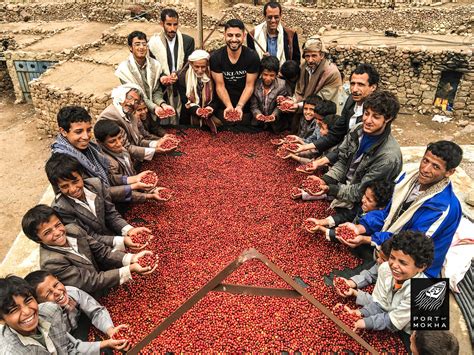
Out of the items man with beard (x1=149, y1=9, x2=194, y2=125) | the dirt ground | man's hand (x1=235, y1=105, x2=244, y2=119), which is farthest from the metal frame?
the dirt ground

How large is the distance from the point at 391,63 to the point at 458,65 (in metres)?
1.72

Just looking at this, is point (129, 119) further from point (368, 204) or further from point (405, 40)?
point (405, 40)

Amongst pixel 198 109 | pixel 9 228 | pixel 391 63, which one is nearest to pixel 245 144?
pixel 198 109

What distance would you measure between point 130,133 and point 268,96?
175 cm

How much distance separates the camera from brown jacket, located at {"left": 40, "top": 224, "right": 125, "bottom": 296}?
2.45 m

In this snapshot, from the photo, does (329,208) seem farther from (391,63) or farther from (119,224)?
(391,63)

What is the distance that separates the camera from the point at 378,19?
1453 cm

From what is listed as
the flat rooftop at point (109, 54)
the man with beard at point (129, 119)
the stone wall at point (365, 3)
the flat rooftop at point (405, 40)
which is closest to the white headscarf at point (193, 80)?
the man with beard at point (129, 119)

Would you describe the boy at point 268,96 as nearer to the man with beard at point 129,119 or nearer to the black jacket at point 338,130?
the black jacket at point 338,130

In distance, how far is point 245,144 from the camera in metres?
4.55

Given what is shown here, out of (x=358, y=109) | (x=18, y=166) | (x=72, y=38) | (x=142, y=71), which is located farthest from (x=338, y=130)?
(x=72, y=38)

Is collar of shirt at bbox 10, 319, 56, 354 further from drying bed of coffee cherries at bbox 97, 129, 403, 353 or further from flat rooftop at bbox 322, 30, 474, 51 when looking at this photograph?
flat rooftop at bbox 322, 30, 474, 51

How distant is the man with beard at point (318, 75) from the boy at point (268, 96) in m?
0.24

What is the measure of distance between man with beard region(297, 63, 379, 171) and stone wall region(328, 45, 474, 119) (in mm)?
8057
